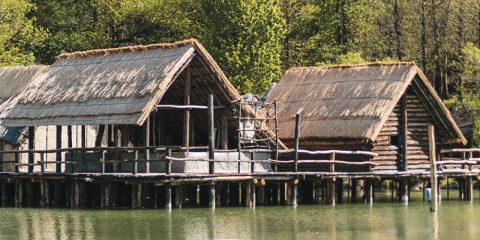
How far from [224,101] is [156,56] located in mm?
3165

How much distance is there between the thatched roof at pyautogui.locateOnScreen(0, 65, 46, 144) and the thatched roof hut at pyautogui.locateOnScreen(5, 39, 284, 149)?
154 cm

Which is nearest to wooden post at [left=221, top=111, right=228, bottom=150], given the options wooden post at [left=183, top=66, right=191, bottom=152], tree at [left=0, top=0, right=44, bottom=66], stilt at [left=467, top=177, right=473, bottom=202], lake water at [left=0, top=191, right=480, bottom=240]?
wooden post at [left=183, top=66, right=191, bottom=152]

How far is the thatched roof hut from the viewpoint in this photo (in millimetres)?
46344

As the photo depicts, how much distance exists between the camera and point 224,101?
161 ft

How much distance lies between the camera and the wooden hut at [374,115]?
168 ft

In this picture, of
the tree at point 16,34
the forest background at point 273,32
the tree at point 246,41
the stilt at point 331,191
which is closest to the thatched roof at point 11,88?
the stilt at point 331,191

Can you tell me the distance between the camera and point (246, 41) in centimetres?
7319

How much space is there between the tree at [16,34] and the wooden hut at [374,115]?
26414 mm

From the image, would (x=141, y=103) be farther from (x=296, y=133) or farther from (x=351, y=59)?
(x=351, y=59)

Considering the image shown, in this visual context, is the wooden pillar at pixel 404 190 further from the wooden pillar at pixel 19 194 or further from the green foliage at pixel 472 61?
the green foliage at pixel 472 61

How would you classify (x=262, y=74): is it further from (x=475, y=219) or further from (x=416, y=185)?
(x=475, y=219)

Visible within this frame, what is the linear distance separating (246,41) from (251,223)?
3302 centimetres

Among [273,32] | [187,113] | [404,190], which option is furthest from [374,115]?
[273,32]

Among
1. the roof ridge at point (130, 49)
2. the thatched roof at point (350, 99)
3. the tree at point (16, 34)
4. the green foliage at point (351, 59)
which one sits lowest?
the thatched roof at point (350, 99)
